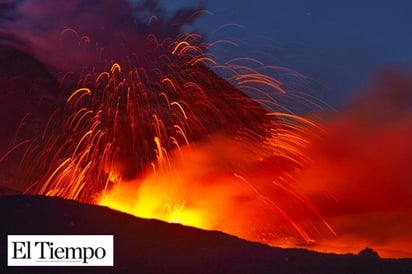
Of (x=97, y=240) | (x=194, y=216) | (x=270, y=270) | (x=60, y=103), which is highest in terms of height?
(x=60, y=103)

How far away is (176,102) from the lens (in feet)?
60.7

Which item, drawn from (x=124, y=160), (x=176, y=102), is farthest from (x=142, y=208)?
(x=124, y=160)

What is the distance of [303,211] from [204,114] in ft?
17.5

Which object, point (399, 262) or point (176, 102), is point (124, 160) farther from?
point (399, 262)

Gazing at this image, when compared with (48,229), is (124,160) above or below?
above

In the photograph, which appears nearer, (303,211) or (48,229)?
(48,229)

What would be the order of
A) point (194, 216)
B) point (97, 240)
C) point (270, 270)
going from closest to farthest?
point (270, 270)
point (97, 240)
point (194, 216)

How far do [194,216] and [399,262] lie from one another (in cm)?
819

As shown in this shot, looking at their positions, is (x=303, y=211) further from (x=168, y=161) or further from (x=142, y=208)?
(x=142, y=208)

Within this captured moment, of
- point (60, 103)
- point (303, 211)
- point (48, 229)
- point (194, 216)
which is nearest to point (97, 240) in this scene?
point (48, 229)

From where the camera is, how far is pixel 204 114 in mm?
22922

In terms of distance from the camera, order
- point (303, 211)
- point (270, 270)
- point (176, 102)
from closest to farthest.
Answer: point (270, 270), point (176, 102), point (303, 211)

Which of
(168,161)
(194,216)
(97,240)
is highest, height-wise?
(168,161)

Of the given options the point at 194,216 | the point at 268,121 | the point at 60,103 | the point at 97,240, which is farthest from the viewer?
the point at 60,103
